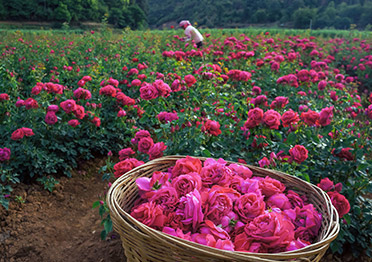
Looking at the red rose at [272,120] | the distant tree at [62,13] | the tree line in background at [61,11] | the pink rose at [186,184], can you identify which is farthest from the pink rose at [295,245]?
the distant tree at [62,13]

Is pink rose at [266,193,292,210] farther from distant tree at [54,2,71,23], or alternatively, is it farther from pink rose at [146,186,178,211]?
distant tree at [54,2,71,23]

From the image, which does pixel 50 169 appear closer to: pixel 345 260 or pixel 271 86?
pixel 345 260

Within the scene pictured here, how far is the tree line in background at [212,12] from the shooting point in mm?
29484

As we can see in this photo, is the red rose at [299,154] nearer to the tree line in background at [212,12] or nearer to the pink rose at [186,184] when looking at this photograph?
the pink rose at [186,184]

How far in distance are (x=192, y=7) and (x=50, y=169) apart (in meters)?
49.0

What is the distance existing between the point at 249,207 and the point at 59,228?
190 centimetres

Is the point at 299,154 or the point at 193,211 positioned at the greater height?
the point at 193,211

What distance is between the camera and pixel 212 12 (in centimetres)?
4291

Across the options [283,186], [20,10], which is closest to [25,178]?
[283,186]

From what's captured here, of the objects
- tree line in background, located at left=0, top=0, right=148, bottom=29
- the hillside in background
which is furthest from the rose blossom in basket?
the hillside in background

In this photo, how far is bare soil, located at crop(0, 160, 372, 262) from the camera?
2.01 meters

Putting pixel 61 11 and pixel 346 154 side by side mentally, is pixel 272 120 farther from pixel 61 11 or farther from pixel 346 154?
pixel 61 11

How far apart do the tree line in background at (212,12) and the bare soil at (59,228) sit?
2145 centimetres

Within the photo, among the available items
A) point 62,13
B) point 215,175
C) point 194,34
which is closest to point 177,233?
point 215,175
